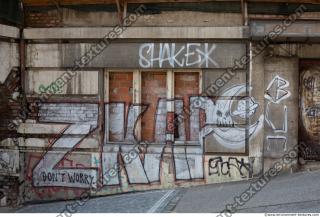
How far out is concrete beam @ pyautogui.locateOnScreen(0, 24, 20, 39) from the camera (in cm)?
1063

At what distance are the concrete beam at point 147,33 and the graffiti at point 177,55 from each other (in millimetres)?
197

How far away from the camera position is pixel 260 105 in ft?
34.9

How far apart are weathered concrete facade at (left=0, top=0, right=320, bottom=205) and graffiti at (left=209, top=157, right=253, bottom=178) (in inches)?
0.8

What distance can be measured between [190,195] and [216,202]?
0.96 metres

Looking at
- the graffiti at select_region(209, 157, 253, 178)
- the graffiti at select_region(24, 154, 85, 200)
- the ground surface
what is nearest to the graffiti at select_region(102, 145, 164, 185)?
the ground surface

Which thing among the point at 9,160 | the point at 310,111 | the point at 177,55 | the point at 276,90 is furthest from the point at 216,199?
the point at 9,160

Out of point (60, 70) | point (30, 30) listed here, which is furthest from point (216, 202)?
point (30, 30)

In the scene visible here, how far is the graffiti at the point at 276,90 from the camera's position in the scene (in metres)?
10.6

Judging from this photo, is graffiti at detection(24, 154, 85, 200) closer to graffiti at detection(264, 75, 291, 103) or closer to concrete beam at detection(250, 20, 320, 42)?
graffiti at detection(264, 75, 291, 103)

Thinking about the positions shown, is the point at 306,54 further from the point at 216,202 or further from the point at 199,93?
the point at 216,202

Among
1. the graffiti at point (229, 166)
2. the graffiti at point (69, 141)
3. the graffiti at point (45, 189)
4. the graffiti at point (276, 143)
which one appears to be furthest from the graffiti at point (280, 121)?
the graffiti at point (45, 189)

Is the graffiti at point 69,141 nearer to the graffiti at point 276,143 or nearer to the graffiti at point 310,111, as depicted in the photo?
the graffiti at point 276,143

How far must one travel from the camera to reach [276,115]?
34.9 ft

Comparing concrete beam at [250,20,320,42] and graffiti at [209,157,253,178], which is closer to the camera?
concrete beam at [250,20,320,42]
